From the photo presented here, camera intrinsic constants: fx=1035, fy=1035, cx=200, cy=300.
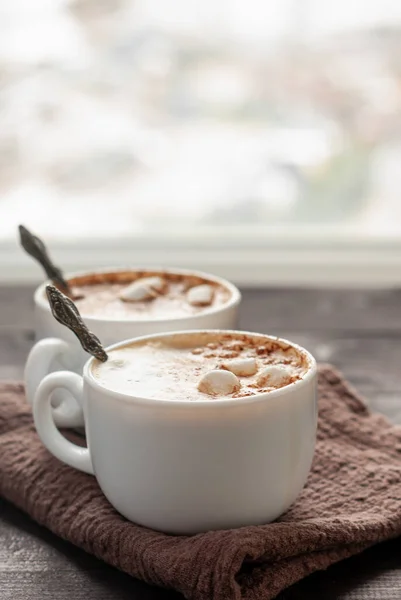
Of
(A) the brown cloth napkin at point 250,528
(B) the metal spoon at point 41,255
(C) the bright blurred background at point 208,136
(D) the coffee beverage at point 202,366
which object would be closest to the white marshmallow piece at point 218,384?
(D) the coffee beverage at point 202,366

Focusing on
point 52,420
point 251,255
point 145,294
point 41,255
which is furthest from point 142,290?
point 251,255

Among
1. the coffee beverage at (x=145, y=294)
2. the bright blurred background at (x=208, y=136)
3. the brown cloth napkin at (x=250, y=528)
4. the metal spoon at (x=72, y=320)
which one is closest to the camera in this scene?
the brown cloth napkin at (x=250, y=528)

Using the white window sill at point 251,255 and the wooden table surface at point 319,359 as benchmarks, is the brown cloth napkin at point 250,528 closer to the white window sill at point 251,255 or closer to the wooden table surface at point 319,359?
the wooden table surface at point 319,359

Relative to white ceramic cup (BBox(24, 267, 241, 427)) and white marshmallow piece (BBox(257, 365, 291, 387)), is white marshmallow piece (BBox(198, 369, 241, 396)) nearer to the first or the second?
white marshmallow piece (BBox(257, 365, 291, 387))

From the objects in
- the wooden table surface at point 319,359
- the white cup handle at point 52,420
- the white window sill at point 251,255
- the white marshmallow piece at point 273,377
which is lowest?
the white window sill at point 251,255

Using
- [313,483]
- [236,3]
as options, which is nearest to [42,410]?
[313,483]

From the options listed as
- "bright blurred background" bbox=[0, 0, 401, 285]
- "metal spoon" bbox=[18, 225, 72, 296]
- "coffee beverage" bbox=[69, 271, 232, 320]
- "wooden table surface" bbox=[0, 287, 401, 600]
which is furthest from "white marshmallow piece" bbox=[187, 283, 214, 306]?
"bright blurred background" bbox=[0, 0, 401, 285]

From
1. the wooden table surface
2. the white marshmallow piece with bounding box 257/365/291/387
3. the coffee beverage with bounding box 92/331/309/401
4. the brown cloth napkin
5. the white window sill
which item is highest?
the white marshmallow piece with bounding box 257/365/291/387

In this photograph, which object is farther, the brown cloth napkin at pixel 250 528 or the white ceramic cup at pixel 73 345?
the white ceramic cup at pixel 73 345
